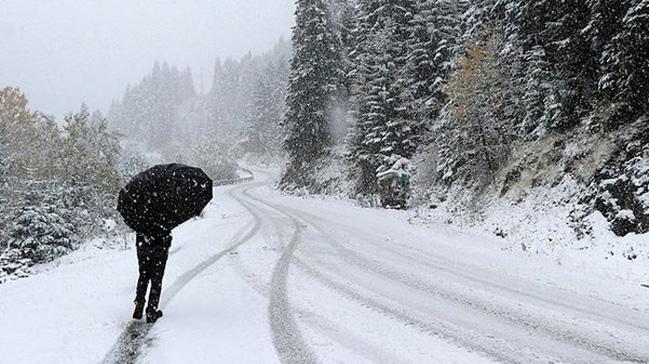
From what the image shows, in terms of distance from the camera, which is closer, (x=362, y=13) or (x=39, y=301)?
(x=39, y=301)

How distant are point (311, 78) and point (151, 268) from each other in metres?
30.9

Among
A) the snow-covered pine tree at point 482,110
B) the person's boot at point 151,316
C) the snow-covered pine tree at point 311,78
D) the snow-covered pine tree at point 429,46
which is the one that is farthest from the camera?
the snow-covered pine tree at point 311,78

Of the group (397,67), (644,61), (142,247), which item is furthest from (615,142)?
(397,67)

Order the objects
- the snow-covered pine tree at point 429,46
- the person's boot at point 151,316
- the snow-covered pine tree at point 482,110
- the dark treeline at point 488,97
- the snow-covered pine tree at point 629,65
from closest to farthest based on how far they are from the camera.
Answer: the person's boot at point 151,316
the snow-covered pine tree at point 629,65
the dark treeline at point 488,97
the snow-covered pine tree at point 482,110
the snow-covered pine tree at point 429,46

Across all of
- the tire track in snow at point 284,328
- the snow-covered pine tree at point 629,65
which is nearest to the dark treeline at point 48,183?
the tire track in snow at point 284,328

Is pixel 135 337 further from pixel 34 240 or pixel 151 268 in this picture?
pixel 34 240

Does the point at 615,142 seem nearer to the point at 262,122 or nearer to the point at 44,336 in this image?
the point at 44,336

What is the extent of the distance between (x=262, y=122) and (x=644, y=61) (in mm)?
70931

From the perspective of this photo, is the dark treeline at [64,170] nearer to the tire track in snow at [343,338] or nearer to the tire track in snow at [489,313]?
the tire track in snow at [489,313]

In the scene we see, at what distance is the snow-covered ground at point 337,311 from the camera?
14.8ft

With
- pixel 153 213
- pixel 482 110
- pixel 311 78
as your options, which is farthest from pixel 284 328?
pixel 311 78

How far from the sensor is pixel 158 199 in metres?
5.61

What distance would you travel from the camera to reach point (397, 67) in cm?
2722

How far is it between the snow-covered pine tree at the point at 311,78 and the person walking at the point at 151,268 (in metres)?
30.1
